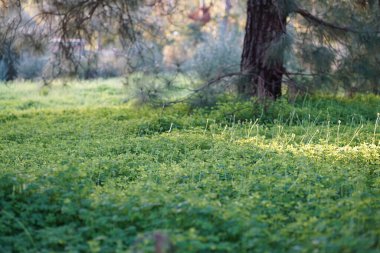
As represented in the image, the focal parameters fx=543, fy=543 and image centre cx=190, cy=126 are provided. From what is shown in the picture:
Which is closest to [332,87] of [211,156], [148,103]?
[148,103]

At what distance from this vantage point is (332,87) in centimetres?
912

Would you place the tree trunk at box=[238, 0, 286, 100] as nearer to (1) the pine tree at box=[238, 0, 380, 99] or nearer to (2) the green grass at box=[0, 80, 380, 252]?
(1) the pine tree at box=[238, 0, 380, 99]

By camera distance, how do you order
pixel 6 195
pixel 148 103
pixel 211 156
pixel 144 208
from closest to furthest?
pixel 144 208 < pixel 6 195 < pixel 211 156 < pixel 148 103

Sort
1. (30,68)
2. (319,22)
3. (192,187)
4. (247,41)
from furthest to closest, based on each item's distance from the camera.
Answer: (30,68) → (247,41) → (319,22) → (192,187)

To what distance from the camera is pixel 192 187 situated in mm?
4266

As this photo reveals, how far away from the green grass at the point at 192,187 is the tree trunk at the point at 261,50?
1057 mm

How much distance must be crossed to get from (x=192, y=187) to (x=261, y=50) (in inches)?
196

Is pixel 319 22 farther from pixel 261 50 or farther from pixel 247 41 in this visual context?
pixel 247 41

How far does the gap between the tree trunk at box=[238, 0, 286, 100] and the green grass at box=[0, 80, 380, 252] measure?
1.06 metres

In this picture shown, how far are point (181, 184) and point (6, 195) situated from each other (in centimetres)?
134

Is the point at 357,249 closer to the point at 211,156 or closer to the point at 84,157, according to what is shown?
the point at 211,156

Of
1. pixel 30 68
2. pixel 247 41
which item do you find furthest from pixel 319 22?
pixel 30 68

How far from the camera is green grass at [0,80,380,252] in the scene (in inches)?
130

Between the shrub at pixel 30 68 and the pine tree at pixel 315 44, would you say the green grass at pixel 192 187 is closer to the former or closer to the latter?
the pine tree at pixel 315 44
